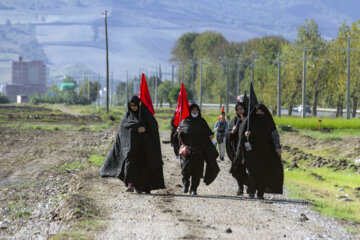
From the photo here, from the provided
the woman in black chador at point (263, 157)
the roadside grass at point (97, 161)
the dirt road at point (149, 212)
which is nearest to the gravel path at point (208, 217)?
the dirt road at point (149, 212)

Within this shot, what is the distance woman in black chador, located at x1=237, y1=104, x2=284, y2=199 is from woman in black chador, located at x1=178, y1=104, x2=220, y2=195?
36.9 inches

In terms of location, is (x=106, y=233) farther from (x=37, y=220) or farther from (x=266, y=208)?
(x=266, y=208)

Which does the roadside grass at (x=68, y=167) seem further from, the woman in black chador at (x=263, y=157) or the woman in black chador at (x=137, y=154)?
the woman in black chador at (x=263, y=157)

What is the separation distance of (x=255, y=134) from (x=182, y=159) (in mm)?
1511

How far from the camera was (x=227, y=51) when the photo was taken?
4771 inches

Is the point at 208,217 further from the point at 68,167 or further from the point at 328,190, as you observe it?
the point at 68,167

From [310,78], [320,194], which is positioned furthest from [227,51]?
[320,194]

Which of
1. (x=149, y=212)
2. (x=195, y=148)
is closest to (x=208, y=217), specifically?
(x=149, y=212)

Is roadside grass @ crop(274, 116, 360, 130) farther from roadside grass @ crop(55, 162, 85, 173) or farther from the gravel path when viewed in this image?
the gravel path

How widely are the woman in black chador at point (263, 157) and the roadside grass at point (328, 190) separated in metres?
0.78

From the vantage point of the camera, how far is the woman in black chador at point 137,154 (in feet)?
43.1

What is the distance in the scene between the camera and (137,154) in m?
13.3

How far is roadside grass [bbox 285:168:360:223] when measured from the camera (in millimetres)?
11406

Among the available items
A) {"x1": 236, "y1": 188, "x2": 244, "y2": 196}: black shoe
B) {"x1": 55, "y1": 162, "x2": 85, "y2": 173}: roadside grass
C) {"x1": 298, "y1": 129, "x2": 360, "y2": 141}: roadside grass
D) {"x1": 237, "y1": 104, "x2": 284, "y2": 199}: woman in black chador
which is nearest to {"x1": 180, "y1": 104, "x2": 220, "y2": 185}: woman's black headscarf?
{"x1": 236, "y1": 188, "x2": 244, "y2": 196}: black shoe
